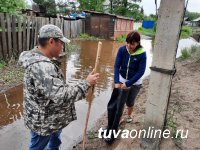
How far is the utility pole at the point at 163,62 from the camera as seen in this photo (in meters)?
2.73

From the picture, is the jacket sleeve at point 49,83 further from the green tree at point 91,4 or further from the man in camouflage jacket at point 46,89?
the green tree at point 91,4

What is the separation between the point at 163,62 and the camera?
2895mm

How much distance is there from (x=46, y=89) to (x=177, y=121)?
2.75 meters

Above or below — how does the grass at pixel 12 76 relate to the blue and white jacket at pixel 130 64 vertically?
below

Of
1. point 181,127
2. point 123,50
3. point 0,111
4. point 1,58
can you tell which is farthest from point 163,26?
point 1,58

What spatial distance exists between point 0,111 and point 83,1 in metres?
33.3

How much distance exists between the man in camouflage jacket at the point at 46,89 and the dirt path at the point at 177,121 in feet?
4.24

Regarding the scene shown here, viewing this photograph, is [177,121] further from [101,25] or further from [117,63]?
[101,25]

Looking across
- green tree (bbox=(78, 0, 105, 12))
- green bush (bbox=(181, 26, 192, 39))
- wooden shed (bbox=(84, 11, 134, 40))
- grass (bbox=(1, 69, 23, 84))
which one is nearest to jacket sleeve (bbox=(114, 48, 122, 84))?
grass (bbox=(1, 69, 23, 84))

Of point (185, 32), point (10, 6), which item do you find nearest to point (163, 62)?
point (10, 6)

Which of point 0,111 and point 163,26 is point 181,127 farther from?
point 0,111

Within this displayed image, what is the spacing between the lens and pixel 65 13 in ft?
91.2

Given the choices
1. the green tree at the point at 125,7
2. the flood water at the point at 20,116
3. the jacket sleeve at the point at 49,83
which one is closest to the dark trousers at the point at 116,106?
the flood water at the point at 20,116

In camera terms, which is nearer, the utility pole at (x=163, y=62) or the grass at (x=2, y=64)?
the utility pole at (x=163, y=62)
